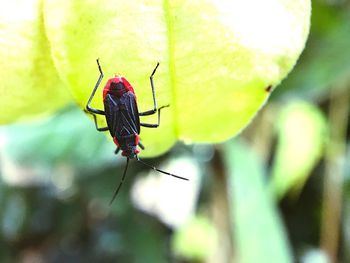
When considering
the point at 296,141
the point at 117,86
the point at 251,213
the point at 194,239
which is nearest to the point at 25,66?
Answer: the point at 117,86

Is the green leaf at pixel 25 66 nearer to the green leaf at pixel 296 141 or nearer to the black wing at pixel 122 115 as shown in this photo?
the black wing at pixel 122 115

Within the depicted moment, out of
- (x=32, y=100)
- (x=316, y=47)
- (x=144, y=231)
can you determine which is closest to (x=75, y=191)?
(x=144, y=231)

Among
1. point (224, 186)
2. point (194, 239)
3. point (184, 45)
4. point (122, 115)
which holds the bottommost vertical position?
point (194, 239)

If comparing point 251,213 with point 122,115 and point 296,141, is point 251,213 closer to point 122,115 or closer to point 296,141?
point 296,141

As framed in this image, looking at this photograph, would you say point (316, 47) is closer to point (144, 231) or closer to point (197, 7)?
point (144, 231)

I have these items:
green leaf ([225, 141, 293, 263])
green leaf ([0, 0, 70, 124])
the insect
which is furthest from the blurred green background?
green leaf ([0, 0, 70, 124])

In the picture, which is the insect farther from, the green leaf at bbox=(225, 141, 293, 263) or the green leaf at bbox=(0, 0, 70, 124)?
the green leaf at bbox=(225, 141, 293, 263)
